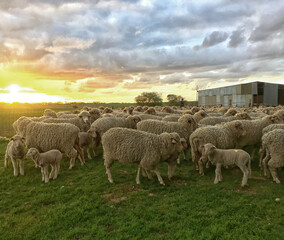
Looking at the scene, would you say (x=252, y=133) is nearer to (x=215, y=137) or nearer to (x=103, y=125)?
(x=215, y=137)

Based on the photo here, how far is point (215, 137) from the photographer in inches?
314

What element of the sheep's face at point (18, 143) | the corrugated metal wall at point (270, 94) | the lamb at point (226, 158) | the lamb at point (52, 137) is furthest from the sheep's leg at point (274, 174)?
the corrugated metal wall at point (270, 94)

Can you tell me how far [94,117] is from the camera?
13.5 metres

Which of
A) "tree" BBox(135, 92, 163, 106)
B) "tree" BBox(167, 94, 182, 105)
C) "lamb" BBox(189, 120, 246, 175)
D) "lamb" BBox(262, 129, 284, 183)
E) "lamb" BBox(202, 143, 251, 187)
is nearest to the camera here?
"lamb" BBox(202, 143, 251, 187)

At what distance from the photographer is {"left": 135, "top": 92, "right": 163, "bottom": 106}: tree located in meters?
58.3

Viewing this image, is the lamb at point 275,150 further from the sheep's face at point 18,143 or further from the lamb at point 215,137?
the sheep's face at point 18,143

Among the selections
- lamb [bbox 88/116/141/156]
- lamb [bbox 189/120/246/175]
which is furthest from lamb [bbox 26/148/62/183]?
lamb [bbox 189/120/246/175]

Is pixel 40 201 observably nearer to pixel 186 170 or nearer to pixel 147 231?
pixel 147 231

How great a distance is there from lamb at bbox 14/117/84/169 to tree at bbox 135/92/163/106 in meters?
49.0

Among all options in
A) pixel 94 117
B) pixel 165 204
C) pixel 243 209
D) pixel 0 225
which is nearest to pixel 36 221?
pixel 0 225

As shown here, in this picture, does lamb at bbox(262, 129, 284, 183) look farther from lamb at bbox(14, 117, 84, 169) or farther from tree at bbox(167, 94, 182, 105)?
tree at bbox(167, 94, 182, 105)

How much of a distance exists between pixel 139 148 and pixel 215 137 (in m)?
3.13

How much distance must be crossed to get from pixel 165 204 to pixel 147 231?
120cm

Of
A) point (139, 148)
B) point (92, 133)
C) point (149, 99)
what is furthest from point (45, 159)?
point (149, 99)
